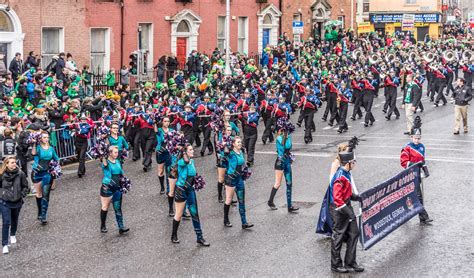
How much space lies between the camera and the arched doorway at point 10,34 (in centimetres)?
3142

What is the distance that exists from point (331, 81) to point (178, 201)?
56.7 feet

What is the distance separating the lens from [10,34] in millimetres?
31453

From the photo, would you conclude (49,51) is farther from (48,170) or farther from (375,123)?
(48,170)

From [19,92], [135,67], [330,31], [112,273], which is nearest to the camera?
[112,273]

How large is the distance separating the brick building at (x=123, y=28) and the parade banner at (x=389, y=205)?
1910cm

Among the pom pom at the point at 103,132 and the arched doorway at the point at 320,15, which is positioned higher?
the arched doorway at the point at 320,15

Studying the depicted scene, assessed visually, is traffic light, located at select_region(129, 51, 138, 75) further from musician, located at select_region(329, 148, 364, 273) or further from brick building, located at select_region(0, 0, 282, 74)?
musician, located at select_region(329, 148, 364, 273)

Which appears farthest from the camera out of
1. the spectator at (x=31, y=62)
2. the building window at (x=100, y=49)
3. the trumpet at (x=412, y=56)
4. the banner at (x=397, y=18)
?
the banner at (x=397, y=18)

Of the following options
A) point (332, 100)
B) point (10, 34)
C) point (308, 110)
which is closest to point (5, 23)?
point (10, 34)

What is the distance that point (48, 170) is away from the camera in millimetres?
16969

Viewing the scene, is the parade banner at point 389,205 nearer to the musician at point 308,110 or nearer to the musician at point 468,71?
the musician at point 308,110

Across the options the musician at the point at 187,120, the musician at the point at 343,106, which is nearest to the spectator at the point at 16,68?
the musician at the point at 187,120

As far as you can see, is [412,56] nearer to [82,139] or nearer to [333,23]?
[333,23]

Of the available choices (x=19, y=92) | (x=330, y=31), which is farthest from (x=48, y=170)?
(x=330, y=31)
